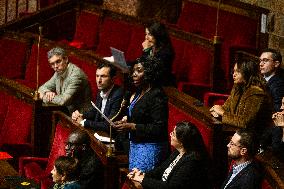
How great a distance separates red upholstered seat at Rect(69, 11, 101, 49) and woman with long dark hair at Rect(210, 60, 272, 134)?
203 centimetres

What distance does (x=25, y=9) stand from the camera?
5.77 m

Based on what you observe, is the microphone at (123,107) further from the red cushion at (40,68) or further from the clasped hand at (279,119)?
the red cushion at (40,68)

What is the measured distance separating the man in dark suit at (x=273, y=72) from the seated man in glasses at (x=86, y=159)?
83 cm

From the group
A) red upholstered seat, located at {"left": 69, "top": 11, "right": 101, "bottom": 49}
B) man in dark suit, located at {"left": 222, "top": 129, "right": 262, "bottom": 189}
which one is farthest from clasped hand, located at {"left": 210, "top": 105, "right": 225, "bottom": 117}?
red upholstered seat, located at {"left": 69, "top": 11, "right": 101, "bottom": 49}

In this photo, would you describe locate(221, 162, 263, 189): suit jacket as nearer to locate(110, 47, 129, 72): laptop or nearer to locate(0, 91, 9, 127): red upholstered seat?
locate(110, 47, 129, 72): laptop

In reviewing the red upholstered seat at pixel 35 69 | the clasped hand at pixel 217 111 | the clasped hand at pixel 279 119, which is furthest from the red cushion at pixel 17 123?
the clasped hand at pixel 279 119

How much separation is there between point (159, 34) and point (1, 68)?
1.47 m

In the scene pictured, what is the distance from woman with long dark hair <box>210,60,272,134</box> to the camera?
2.81 metres

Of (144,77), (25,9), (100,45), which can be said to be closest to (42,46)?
(100,45)

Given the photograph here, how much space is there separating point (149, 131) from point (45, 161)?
0.74m

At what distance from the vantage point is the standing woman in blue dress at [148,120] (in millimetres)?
2738

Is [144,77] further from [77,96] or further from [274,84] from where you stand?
[77,96]

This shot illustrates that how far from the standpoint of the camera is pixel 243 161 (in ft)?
7.86

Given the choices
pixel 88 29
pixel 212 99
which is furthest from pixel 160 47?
pixel 88 29
